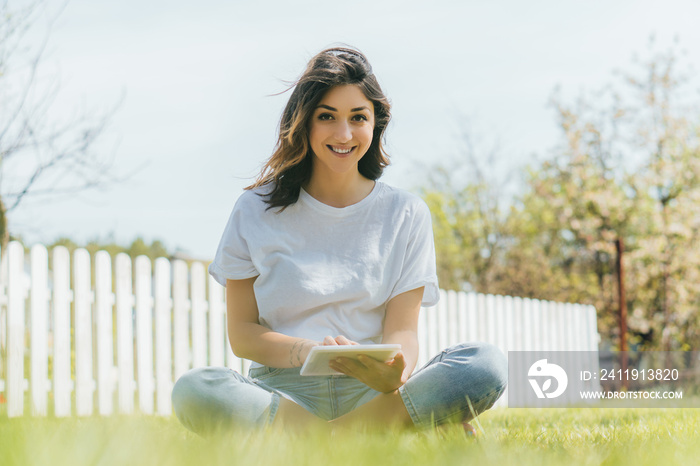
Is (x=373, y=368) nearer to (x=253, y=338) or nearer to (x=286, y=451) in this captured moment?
(x=253, y=338)

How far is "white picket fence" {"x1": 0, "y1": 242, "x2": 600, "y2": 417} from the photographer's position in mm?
4844

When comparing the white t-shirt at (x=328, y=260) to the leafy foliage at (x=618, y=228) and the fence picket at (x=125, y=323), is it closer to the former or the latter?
the fence picket at (x=125, y=323)

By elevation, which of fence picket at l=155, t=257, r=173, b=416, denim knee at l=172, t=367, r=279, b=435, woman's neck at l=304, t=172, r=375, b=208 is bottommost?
fence picket at l=155, t=257, r=173, b=416

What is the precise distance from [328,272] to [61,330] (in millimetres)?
3174

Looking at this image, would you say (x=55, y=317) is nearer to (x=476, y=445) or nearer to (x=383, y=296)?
(x=383, y=296)

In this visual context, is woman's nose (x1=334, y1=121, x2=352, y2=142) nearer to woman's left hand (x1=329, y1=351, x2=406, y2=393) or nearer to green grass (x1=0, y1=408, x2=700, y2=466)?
woman's left hand (x1=329, y1=351, x2=406, y2=393)

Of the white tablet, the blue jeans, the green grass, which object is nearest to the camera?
the green grass

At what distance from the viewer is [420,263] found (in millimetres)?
2555

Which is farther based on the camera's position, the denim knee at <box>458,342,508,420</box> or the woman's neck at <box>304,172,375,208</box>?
the woman's neck at <box>304,172,375,208</box>

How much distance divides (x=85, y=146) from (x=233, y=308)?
5.37 meters

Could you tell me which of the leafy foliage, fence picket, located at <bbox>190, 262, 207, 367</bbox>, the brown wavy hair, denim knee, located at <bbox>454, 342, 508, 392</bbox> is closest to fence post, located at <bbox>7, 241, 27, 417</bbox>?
fence picket, located at <bbox>190, 262, 207, 367</bbox>

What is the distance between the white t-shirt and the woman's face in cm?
19

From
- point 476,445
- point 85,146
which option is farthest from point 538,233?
point 476,445

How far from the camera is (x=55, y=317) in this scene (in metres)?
4.93
